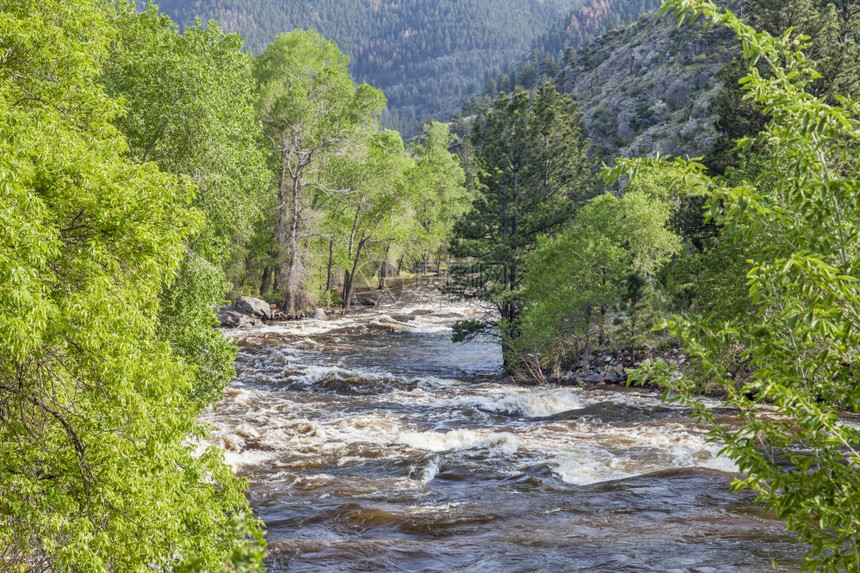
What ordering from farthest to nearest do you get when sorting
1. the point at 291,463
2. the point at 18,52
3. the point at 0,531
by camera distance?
the point at 291,463 < the point at 18,52 < the point at 0,531

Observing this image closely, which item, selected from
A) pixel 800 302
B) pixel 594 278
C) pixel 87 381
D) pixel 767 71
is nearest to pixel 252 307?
pixel 594 278

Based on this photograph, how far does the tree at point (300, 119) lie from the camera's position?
40594 millimetres

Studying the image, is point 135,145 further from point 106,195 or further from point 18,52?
point 106,195

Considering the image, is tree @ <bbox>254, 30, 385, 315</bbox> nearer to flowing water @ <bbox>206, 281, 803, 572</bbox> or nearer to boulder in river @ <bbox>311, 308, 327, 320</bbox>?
boulder in river @ <bbox>311, 308, 327, 320</bbox>

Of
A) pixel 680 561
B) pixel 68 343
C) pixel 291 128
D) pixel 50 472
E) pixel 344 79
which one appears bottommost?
pixel 680 561

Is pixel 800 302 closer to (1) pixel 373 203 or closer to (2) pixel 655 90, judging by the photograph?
(1) pixel 373 203

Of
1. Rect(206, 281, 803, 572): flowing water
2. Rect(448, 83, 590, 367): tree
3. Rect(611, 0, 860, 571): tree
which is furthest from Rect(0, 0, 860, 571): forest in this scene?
Rect(206, 281, 803, 572): flowing water

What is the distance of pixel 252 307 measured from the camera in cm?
4122

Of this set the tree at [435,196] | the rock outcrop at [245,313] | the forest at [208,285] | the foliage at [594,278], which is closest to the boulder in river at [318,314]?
the rock outcrop at [245,313]

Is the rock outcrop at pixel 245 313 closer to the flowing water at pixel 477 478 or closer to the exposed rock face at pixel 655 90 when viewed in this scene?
the flowing water at pixel 477 478

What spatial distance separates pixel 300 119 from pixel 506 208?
1453cm

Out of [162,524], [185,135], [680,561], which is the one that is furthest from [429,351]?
[162,524]

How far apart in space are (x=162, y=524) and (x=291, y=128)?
35376 millimetres

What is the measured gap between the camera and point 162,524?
764 cm
